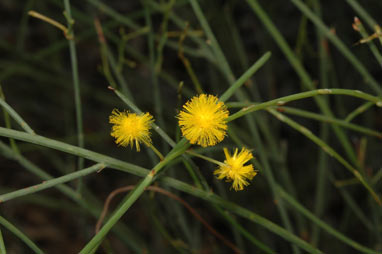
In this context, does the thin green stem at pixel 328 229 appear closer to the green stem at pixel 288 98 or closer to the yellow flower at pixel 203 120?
the green stem at pixel 288 98

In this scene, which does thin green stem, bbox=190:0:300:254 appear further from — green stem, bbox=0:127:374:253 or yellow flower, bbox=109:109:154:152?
yellow flower, bbox=109:109:154:152

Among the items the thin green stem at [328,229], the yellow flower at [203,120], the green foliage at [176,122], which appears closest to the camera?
the yellow flower at [203,120]

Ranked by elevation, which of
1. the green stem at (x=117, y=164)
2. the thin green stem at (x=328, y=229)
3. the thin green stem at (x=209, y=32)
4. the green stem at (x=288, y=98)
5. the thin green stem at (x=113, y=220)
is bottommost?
the thin green stem at (x=113, y=220)

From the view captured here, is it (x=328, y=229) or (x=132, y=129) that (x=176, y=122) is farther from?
(x=132, y=129)

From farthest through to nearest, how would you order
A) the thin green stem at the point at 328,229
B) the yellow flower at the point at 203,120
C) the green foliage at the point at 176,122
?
the green foliage at the point at 176,122 < the thin green stem at the point at 328,229 < the yellow flower at the point at 203,120

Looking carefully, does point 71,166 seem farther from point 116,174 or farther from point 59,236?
point 59,236

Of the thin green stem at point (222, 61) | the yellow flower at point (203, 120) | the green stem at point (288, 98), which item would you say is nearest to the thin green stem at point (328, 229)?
the thin green stem at point (222, 61)

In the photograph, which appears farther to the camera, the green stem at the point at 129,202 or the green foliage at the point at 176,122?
the green foliage at the point at 176,122

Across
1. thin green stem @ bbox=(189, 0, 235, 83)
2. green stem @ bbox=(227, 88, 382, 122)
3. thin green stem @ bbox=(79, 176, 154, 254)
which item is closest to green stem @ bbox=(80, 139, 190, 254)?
thin green stem @ bbox=(79, 176, 154, 254)

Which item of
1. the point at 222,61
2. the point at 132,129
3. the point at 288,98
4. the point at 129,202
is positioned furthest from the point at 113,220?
the point at 222,61

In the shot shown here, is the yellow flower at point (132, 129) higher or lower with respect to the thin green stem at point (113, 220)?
higher

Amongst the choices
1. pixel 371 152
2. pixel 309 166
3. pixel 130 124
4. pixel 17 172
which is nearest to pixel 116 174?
pixel 17 172
